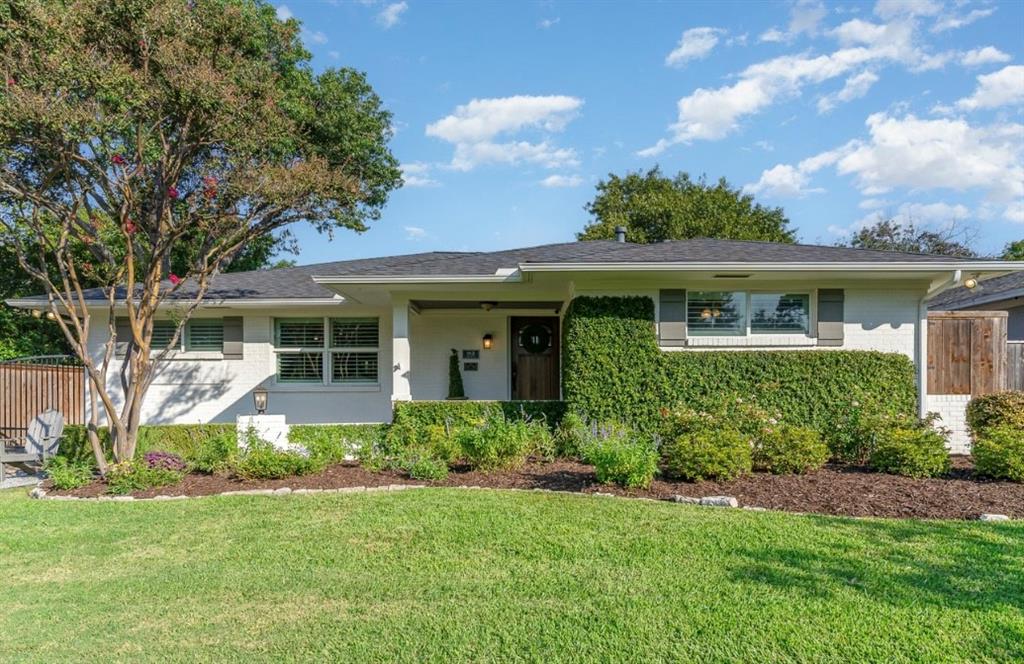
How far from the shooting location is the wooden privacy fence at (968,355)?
925 centimetres

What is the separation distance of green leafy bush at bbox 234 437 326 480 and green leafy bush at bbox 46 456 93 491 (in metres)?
1.94

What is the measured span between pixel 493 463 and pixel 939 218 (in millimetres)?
30112

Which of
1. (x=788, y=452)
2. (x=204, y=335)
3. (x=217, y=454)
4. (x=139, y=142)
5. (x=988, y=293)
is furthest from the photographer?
(x=988, y=293)

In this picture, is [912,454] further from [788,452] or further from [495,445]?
[495,445]

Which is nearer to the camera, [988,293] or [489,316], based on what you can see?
[489,316]

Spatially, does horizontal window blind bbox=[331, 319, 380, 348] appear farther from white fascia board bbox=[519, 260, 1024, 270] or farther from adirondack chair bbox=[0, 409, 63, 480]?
white fascia board bbox=[519, 260, 1024, 270]

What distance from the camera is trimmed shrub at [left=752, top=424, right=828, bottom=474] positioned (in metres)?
6.86

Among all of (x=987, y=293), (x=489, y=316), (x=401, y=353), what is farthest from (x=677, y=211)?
(x=401, y=353)

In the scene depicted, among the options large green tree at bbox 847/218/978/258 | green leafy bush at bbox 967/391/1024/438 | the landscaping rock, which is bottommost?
the landscaping rock

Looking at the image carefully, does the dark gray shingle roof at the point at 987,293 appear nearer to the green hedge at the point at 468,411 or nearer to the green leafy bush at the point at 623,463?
the green hedge at the point at 468,411

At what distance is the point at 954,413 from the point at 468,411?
7625mm

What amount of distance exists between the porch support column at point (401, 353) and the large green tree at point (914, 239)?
→ 24.6 meters

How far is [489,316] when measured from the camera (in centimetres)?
1209

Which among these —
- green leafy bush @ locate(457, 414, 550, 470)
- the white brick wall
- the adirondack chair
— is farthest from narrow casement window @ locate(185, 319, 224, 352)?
the white brick wall
